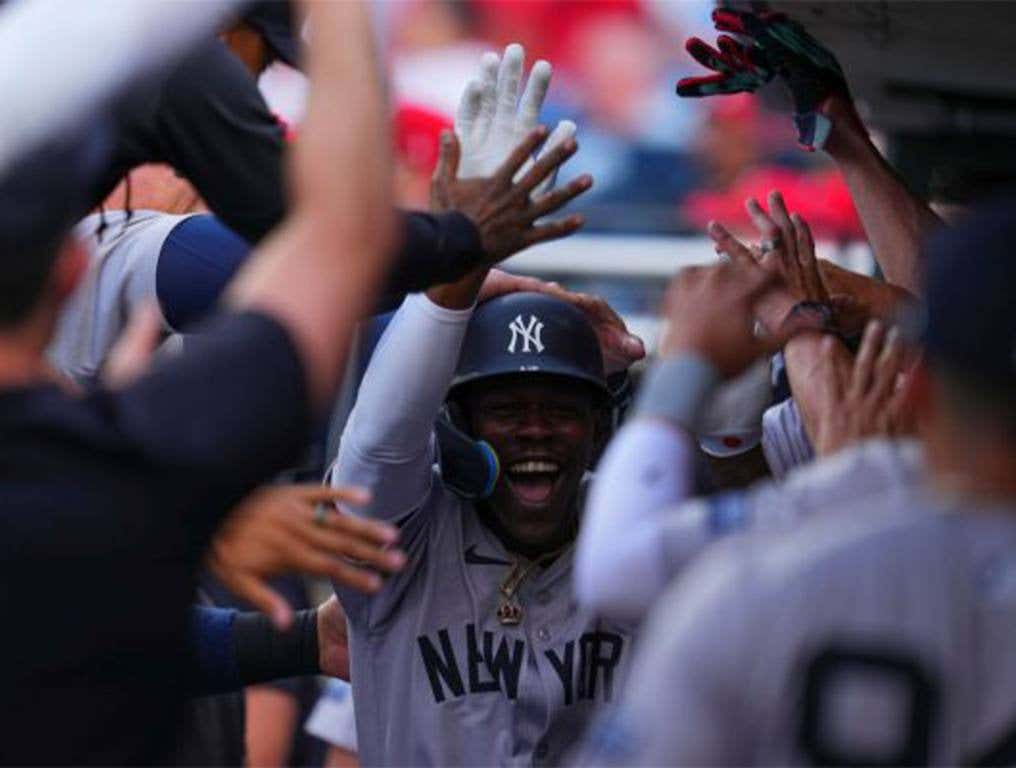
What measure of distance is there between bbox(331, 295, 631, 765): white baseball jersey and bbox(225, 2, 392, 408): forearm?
1.53 m

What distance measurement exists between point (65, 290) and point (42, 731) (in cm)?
48

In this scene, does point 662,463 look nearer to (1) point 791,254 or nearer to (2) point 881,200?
(1) point 791,254

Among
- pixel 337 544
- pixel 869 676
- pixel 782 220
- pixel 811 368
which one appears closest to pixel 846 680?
pixel 869 676

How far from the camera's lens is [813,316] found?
3.79 meters

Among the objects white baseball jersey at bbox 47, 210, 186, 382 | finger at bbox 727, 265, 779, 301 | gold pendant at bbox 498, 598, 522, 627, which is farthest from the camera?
gold pendant at bbox 498, 598, 522, 627

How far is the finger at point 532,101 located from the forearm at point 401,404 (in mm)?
603

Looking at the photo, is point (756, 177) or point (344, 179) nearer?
point (344, 179)

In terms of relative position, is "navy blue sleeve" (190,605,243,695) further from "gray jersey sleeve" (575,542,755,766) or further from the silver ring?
"gray jersey sleeve" (575,542,755,766)

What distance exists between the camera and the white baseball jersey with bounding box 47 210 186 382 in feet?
13.5

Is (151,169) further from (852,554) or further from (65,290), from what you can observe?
(852,554)

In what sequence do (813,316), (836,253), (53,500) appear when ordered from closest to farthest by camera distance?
(53,500), (813,316), (836,253)

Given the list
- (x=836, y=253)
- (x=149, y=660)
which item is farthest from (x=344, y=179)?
(x=836, y=253)

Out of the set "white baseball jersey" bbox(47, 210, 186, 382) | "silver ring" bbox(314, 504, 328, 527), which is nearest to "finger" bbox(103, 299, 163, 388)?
"silver ring" bbox(314, 504, 328, 527)

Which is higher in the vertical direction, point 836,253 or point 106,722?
point 106,722
